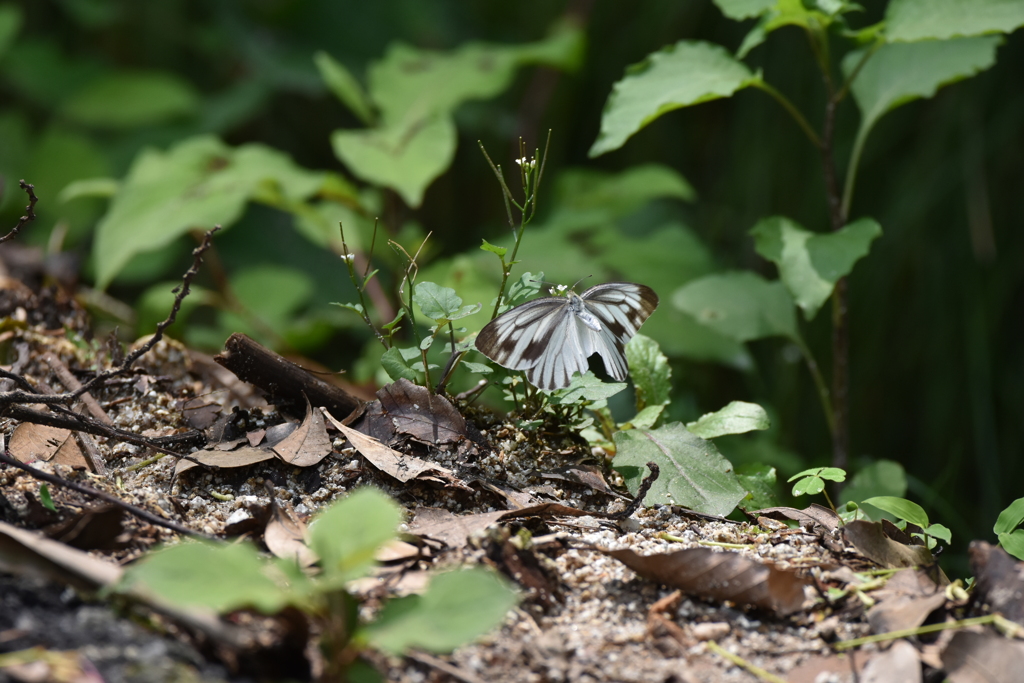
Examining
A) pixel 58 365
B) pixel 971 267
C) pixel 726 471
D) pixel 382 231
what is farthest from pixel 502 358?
pixel 971 267

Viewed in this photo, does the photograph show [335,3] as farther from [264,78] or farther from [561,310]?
[561,310]

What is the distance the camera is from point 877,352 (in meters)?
3.25

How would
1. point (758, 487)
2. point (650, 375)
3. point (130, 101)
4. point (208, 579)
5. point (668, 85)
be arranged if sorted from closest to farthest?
point (208, 579) → point (758, 487) → point (650, 375) → point (668, 85) → point (130, 101)

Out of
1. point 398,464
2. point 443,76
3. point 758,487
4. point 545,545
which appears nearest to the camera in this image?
point 545,545

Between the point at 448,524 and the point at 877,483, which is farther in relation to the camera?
the point at 877,483

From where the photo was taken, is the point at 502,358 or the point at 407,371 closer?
the point at 502,358

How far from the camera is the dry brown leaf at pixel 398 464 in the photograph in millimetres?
1179

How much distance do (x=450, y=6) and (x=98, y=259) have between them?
2.74 meters

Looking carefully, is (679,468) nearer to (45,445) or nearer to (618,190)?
(45,445)

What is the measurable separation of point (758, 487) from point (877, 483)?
1.89ft

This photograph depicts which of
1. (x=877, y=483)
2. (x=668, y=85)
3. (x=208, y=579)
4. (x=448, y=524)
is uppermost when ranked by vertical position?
(x=668, y=85)

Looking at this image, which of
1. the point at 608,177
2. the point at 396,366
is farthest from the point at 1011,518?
the point at 608,177

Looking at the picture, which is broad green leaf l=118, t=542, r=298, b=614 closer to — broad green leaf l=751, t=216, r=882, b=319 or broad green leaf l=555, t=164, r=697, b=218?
broad green leaf l=751, t=216, r=882, b=319

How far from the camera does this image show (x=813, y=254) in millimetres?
1634
